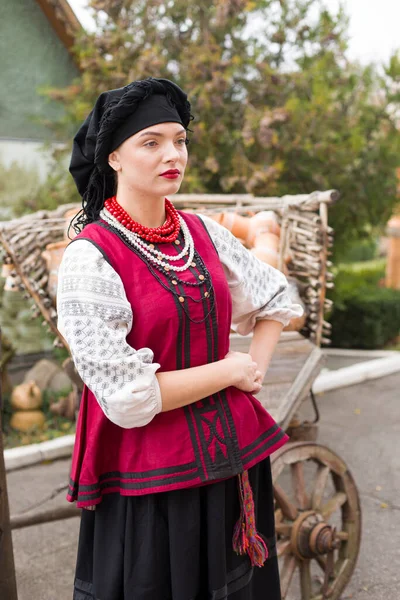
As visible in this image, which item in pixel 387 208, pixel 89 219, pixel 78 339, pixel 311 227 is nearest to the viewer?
pixel 78 339

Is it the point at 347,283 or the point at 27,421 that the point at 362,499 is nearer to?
the point at 27,421

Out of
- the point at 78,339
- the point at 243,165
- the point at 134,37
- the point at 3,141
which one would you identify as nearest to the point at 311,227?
the point at 78,339

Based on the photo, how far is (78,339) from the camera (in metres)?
1.40

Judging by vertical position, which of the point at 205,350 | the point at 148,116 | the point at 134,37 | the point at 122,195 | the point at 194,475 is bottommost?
the point at 194,475

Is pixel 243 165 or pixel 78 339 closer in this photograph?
pixel 78 339

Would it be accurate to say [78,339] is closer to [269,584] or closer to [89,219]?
[89,219]

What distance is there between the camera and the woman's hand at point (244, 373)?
1607mm

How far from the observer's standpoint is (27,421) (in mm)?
5574

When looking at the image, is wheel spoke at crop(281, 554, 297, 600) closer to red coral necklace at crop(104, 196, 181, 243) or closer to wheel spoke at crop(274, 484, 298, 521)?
wheel spoke at crop(274, 484, 298, 521)

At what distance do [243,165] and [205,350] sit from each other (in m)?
4.48

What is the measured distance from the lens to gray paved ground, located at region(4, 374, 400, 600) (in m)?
3.12

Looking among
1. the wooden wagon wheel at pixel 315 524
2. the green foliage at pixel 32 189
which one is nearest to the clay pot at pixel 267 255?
the wooden wagon wheel at pixel 315 524

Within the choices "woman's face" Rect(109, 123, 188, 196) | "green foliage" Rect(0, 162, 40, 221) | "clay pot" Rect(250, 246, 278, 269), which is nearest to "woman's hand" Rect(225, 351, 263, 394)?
"woman's face" Rect(109, 123, 188, 196)

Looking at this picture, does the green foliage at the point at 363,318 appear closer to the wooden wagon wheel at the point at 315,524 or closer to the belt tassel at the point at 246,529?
the wooden wagon wheel at the point at 315,524
